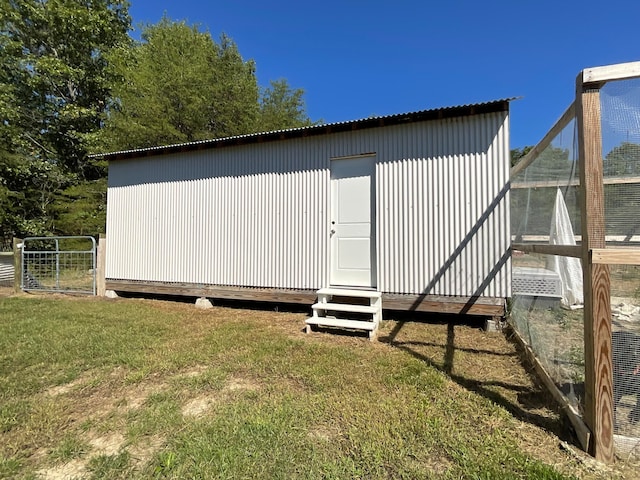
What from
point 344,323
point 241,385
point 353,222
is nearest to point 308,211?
point 353,222

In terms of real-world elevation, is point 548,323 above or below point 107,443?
above

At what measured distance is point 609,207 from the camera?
1.74 meters

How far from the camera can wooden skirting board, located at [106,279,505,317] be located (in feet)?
13.5

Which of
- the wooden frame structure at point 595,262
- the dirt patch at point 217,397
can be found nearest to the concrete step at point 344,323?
the dirt patch at point 217,397

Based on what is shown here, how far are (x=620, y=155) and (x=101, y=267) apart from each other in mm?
7503

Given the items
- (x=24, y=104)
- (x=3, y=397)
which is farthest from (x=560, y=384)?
(x=24, y=104)

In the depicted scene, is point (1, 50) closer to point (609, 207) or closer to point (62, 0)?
point (62, 0)

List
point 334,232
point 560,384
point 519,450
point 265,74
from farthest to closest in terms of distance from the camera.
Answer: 1. point 265,74
2. point 334,232
3. point 560,384
4. point 519,450

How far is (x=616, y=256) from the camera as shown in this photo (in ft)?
5.24

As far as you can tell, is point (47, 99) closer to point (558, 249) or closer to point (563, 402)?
point (558, 249)

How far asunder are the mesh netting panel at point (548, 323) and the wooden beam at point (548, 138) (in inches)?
38.0

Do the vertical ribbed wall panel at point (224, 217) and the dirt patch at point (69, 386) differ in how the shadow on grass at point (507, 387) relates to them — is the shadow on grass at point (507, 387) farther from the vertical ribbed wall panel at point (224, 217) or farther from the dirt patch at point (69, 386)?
the dirt patch at point (69, 386)

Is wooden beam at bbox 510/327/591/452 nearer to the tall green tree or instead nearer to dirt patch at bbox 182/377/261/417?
dirt patch at bbox 182/377/261/417

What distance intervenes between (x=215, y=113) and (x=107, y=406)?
1343cm
